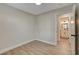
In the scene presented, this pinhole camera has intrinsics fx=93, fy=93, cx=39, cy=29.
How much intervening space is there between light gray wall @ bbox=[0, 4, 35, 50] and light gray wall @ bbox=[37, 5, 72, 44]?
0.14 metres

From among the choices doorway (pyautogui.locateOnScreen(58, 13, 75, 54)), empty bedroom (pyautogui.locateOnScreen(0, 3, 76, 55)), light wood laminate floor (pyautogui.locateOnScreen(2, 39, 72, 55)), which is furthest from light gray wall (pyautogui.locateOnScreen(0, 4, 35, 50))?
doorway (pyautogui.locateOnScreen(58, 13, 75, 54))

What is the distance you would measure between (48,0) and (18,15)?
661 millimetres

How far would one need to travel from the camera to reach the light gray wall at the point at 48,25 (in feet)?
5.41

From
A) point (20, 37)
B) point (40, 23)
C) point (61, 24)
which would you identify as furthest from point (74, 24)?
point (20, 37)

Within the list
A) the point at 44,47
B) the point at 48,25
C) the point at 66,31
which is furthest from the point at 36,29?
the point at 66,31

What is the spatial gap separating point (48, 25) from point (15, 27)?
59cm

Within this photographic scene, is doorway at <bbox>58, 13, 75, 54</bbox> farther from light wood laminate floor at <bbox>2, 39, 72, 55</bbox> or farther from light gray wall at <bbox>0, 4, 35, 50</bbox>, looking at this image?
light gray wall at <bbox>0, 4, 35, 50</bbox>

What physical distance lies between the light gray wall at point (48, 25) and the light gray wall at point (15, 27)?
0.45 feet

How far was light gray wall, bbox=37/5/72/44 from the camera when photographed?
1649mm

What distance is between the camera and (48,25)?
5.61 ft

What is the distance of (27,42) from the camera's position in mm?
1630

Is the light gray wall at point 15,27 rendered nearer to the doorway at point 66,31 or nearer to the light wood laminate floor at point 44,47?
the light wood laminate floor at point 44,47

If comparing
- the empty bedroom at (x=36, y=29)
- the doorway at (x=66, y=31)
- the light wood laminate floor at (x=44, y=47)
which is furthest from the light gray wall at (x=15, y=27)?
the doorway at (x=66, y=31)
